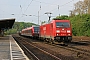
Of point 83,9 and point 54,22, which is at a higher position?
point 83,9

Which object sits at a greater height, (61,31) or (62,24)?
(62,24)

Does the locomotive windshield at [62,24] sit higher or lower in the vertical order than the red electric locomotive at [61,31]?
higher

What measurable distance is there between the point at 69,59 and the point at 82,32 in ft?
156

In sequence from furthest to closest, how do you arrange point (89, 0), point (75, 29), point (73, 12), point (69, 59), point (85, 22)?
point (73, 12), point (89, 0), point (75, 29), point (85, 22), point (69, 59)

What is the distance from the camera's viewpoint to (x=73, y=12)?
86.5 meters

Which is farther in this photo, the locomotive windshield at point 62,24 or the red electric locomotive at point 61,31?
Answer: the locomotive windshield at point 62,24

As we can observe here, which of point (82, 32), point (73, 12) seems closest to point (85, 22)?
point (82, 32)

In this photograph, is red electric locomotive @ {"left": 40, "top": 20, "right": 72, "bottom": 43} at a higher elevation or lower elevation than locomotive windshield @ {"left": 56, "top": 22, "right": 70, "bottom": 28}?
lower

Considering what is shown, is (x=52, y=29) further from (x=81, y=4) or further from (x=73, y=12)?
(x=73, y=12)

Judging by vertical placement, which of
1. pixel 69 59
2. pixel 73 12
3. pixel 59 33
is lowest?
pixel 69 59

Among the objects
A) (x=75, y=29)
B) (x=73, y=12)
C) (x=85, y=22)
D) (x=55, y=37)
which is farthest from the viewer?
(x=73, y=12)

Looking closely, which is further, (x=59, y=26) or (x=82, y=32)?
(x=82, y=32)

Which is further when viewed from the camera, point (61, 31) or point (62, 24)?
point (62, 24)

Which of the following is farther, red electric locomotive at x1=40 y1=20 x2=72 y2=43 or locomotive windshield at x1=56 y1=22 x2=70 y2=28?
locomotive windshield at x1=56 y1=22 x2=70 y2=28
